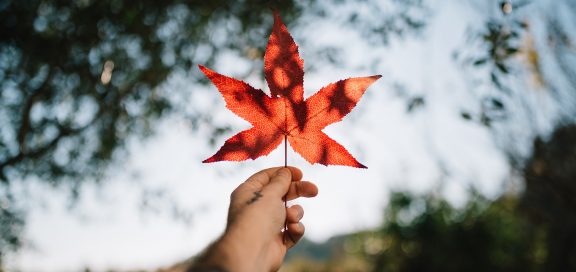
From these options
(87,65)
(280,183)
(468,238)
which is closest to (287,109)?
(280,183)

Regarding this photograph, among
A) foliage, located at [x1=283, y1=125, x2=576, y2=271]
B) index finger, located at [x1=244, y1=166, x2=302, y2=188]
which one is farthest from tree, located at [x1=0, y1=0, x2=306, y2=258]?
foliage, located at [x1=283, y1=125, x2=576, y2=271]

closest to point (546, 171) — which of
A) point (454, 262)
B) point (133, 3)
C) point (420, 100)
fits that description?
point (420, 100)

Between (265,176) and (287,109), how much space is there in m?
0.23

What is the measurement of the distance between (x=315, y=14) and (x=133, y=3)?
7.92ft

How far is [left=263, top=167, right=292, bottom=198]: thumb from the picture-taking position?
1.15 metres

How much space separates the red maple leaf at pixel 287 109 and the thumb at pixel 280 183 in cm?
9

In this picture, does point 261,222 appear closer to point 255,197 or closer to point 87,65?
point 255,197

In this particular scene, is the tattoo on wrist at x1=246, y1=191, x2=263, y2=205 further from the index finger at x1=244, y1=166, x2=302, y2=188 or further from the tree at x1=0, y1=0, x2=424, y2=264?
the tree at x1=0, y1=0, x2=424, y2=264

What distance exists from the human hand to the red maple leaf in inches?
4.2

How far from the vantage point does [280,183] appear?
1177 mm

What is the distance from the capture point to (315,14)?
4.92 meters

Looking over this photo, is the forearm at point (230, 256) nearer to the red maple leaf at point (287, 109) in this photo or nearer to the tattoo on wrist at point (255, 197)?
the tattoo on wrist at point (255, 197)

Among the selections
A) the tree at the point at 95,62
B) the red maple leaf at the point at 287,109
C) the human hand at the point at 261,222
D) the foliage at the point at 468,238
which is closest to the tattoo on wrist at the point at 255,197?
the human hand at the point at 261,222

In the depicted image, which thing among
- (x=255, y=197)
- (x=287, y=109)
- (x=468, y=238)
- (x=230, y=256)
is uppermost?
(x=468, y=238)
